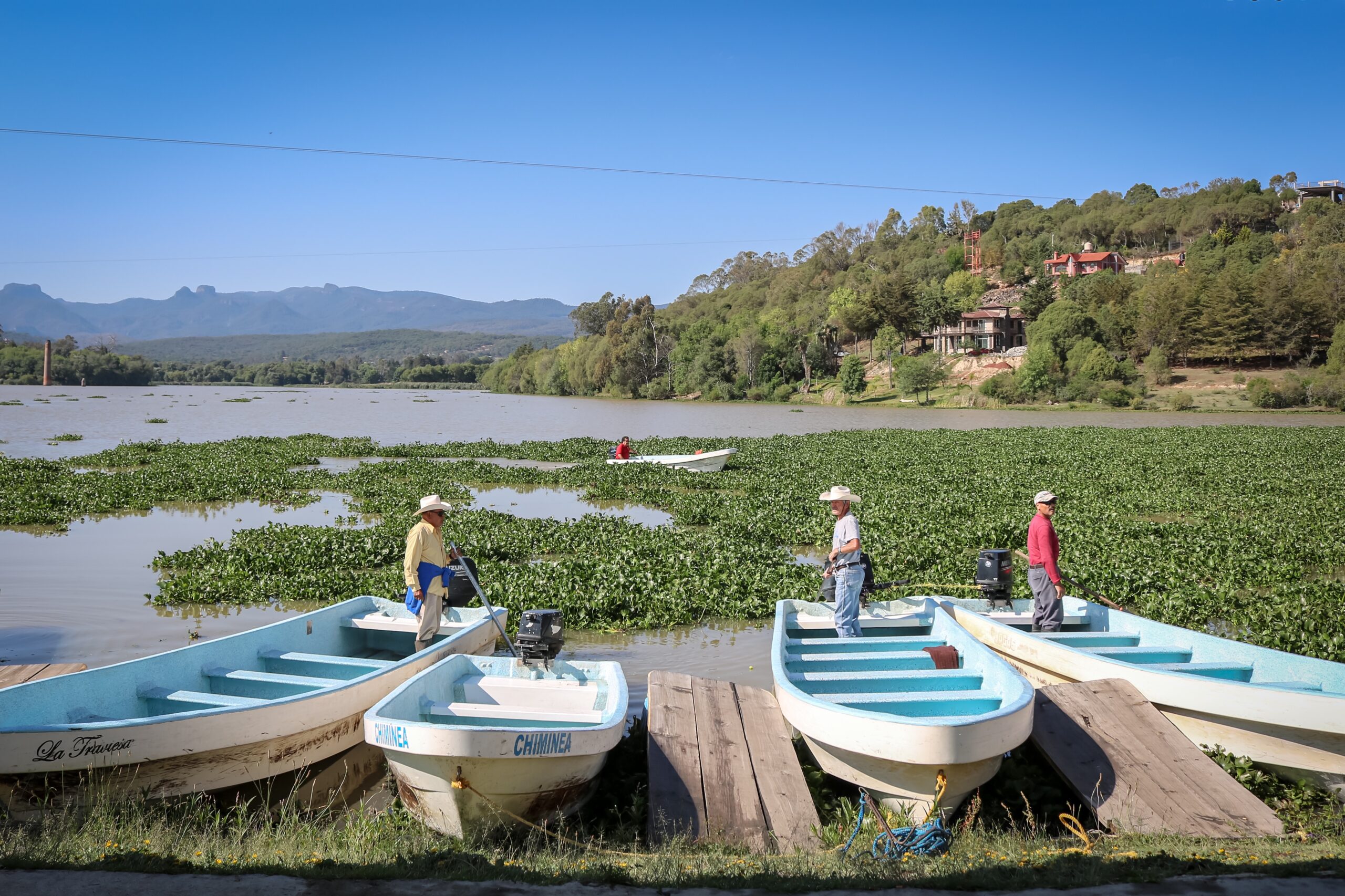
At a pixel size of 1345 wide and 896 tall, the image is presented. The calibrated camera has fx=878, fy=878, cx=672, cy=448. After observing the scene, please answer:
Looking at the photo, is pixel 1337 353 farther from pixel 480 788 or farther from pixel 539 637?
pixel 480 788

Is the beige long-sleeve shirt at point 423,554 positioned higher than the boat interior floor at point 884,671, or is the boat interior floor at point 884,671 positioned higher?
the beige long-sleeve shirt at point 423,554

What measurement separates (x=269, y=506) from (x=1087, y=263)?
14747cm

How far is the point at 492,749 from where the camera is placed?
594 cm

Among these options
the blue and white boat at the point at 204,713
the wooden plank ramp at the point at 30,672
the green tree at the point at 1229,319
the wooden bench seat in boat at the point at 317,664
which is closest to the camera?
the blue and white boat at the point at 204,713

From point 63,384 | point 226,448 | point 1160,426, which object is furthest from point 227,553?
point 63,384

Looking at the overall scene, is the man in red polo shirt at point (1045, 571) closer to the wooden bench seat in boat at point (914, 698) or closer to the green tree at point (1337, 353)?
the wooden bench seat in boat at point (914, 698)

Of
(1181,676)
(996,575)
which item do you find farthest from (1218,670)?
(996,575)

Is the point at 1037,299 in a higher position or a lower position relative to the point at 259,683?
higher

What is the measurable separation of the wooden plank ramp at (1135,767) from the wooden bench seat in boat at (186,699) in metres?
6.88

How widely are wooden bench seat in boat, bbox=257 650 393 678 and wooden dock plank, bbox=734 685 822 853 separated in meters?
3.67

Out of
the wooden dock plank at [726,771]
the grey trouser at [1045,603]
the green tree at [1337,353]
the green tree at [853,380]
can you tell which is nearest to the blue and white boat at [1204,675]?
the grey trouser at [1045,603]

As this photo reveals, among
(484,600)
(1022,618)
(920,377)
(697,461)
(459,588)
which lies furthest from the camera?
(920,377)

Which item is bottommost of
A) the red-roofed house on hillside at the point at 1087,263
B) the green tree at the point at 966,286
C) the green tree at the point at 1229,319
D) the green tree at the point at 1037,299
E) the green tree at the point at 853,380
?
the green tree at the point at 853,380

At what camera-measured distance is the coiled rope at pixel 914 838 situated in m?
5.99
